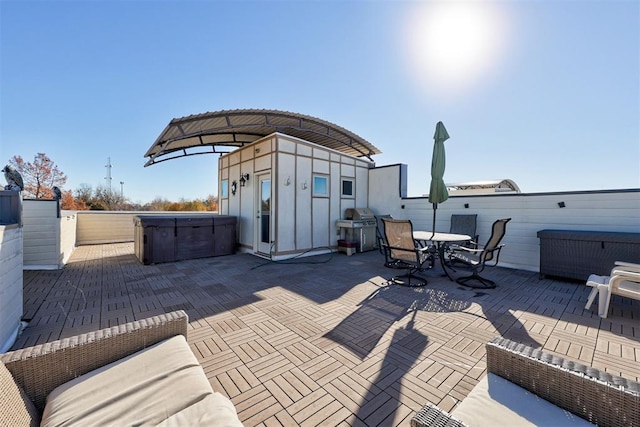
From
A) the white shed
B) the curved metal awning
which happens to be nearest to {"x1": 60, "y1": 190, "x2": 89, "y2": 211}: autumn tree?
the curved metal awning

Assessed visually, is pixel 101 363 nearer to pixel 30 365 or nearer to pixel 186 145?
pixel 30 365

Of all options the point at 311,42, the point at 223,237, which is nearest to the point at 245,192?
the point at 223,237

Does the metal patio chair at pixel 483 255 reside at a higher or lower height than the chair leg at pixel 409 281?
higher

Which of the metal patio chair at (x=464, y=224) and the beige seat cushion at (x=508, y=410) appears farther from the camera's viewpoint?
the metal patio chair at (x=464, y=224)

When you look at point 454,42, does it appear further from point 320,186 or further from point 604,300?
point 604,300

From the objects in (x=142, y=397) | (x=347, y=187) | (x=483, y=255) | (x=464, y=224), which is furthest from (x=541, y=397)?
A: (x=347, y=187)

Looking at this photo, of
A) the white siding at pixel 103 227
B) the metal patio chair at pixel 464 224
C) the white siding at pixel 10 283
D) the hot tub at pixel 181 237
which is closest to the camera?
the white siding at pixel 10 283

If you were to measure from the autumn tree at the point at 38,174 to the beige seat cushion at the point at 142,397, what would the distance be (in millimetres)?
25870

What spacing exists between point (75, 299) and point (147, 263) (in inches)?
91.5

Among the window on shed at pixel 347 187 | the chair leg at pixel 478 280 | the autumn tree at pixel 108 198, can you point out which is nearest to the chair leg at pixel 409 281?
the chair leg at pixel 478 280

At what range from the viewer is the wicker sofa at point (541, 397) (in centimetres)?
99

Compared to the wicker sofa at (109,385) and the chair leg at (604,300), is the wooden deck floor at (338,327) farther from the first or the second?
the wicker sofa at (109,385)

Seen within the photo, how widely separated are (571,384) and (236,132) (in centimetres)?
847

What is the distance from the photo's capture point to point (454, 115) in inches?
273
